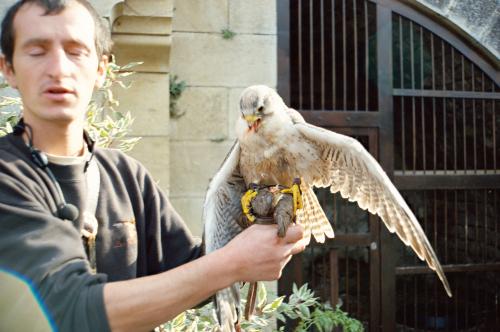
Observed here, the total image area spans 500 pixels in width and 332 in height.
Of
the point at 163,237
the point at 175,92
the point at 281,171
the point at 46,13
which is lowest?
the point at 163,237

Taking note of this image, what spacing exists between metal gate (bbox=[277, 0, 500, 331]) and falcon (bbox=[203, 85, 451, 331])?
1852mm

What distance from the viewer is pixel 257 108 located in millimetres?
1863

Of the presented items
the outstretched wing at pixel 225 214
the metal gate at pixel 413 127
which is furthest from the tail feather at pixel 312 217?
the metal gate at pixel 413 127

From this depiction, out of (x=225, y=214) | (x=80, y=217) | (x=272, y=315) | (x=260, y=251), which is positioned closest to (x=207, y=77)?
(x=272, y=315)

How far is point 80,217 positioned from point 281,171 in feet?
2.82

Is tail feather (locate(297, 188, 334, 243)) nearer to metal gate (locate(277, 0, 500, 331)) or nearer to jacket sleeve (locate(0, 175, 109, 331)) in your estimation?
jacket sleeve (locate(0, 175, 109, 331))

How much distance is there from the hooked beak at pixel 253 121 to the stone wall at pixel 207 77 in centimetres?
182

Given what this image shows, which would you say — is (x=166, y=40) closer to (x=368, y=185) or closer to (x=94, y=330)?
(x=368, y=185)

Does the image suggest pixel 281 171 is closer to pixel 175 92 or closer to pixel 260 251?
pixel 260 251

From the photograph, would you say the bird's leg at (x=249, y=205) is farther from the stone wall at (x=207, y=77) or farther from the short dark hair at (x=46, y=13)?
Result: the stone wall at (x=207, y=77)

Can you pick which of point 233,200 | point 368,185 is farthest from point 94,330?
point 368,185

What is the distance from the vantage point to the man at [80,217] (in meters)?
1.10

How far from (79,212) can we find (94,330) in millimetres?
404

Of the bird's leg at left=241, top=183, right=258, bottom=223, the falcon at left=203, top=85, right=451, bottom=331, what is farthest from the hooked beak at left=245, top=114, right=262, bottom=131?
the bird's leg at left=241, top=183, right=258, bottom=223
